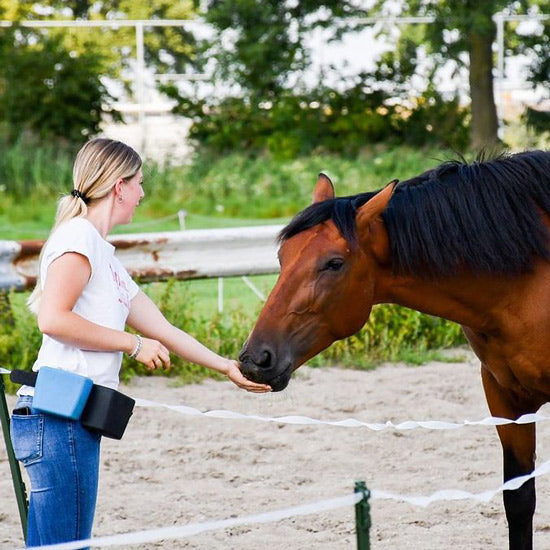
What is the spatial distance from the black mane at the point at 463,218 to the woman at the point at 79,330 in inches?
25.8

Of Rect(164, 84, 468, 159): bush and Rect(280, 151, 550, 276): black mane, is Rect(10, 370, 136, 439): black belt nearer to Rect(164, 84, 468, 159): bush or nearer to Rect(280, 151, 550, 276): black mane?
Rect(280, 151, 550, 276): black mane

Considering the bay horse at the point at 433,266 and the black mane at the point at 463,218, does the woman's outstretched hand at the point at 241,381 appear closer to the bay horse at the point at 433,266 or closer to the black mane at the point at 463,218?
the bay horse at the point at 433,266

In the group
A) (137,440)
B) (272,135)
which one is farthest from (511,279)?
(272,135)

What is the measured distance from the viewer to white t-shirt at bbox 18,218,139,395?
2980 mm

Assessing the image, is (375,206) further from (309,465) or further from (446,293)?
(309,465)

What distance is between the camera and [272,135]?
1878cm

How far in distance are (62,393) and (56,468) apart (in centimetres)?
22

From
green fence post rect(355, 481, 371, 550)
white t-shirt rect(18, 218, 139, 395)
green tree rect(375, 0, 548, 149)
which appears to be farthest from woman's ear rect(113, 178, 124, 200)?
green tree rect(375, 0, 548, 149)

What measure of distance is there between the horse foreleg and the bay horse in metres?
0.16

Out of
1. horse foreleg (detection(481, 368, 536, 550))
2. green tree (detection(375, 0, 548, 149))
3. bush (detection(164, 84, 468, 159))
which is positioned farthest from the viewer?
bush (detection(164, 84, 468, 159))

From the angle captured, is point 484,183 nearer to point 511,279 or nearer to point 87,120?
point 511,279

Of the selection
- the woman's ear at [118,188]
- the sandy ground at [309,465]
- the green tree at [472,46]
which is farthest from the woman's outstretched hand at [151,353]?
the green tree at [472,46]

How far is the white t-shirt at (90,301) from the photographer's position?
298cm

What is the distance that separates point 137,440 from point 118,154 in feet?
10.0
